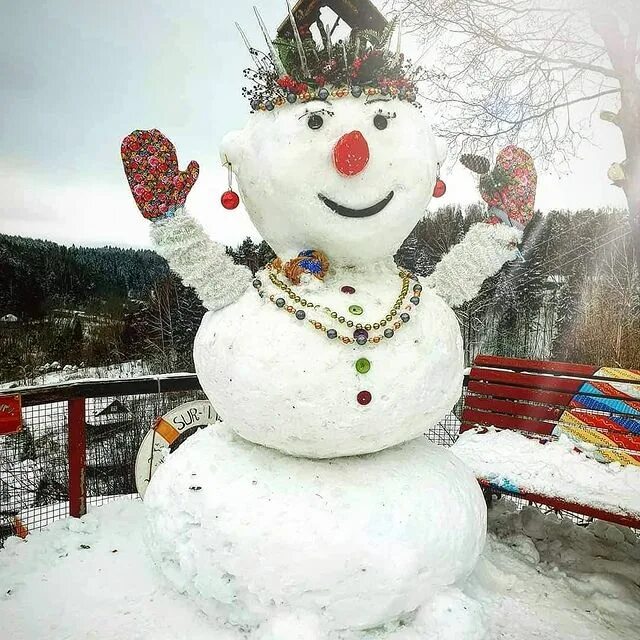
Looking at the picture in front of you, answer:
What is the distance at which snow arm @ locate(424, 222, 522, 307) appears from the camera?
2223mm

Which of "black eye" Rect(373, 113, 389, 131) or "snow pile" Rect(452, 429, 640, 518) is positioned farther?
"snow pile" Rect(452, 429, 640, 518)

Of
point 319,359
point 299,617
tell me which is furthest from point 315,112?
point 299,617

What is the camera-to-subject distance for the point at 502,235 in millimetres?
2215

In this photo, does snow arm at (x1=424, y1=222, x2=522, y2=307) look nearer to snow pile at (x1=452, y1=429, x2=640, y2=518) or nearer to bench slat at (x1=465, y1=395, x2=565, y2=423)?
snow pile at (x1=452, y1=429, x2=640, y2=518)

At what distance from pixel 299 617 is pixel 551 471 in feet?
5.04

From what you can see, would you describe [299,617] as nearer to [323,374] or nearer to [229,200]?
[323,374]

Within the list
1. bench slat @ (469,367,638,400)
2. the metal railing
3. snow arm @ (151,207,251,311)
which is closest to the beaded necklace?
snow arm @ (151,207,251,311)

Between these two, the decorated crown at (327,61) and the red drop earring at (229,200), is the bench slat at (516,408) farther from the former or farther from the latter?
the red drop earring at (229,200)

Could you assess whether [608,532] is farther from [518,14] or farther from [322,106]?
[518,14]

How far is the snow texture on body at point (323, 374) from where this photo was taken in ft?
5.90

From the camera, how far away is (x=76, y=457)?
2986 millimetres

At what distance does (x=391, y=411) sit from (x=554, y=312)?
45.2 feet

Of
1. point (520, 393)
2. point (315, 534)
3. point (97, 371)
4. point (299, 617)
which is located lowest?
point (97, 371)

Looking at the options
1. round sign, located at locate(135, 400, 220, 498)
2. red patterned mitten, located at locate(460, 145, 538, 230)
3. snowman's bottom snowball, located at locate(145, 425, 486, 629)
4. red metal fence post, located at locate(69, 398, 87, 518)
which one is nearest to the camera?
snowman's bottom snowball, located at locate(145, 425, 486, 629)
